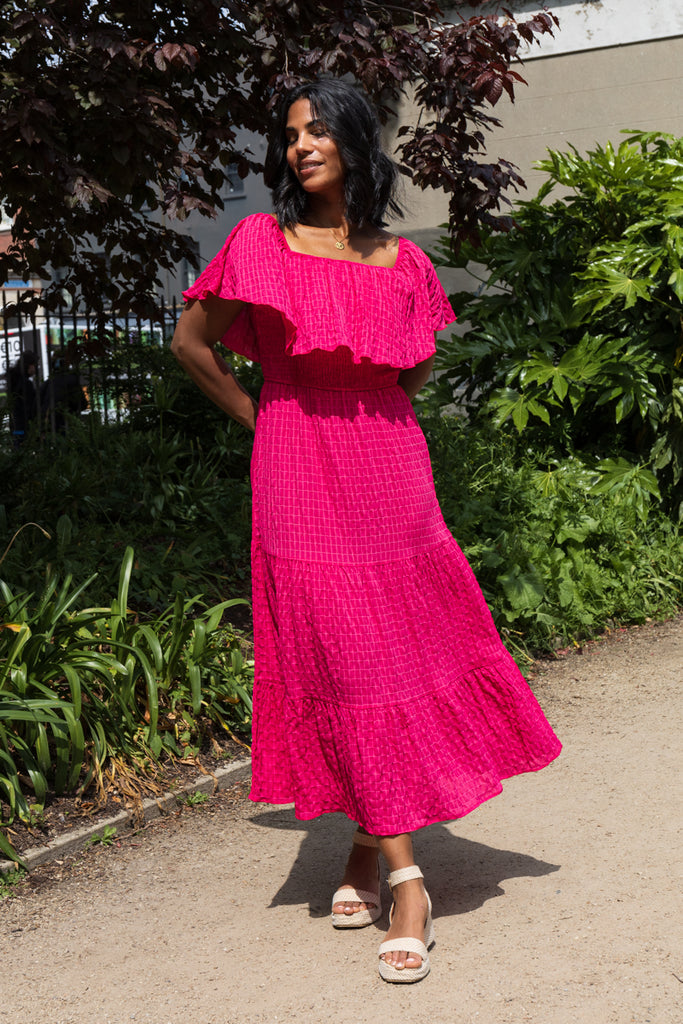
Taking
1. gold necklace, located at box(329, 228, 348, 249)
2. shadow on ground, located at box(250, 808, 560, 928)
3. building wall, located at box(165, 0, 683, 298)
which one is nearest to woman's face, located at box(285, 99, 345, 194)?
gold necklace, located at box(329, 228, 348, 249)

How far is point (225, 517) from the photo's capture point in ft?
19.8

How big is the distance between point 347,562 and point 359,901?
0.93 metres

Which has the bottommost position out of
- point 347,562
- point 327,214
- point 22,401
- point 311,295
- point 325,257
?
point 347,562

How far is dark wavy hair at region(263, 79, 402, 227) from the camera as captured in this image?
278 centimetres

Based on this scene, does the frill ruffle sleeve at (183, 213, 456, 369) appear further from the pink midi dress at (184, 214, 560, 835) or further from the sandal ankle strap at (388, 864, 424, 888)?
the sandal ankle strap at (388, 864, 424, 888)

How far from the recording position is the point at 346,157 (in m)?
2.79

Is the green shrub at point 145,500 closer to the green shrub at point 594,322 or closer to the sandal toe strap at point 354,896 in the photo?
the green shrub at point 594,322

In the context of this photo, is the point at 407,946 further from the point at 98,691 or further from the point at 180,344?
the point at 98,691

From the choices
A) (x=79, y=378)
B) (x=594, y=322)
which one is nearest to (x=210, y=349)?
(x=594, y=322)

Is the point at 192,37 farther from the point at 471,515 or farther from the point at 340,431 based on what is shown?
the point at 471,515

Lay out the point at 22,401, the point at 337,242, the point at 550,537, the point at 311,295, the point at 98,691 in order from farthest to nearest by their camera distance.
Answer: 1. the point at 22,401
2. the point at 550,537
3. the point at 98,691
4. the point at 337,242
5. the point at 311,295

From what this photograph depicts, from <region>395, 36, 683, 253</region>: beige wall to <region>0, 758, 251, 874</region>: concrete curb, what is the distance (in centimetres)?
585

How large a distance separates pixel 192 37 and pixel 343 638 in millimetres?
2579

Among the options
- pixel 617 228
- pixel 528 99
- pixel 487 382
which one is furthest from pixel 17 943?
pixel 528 99
